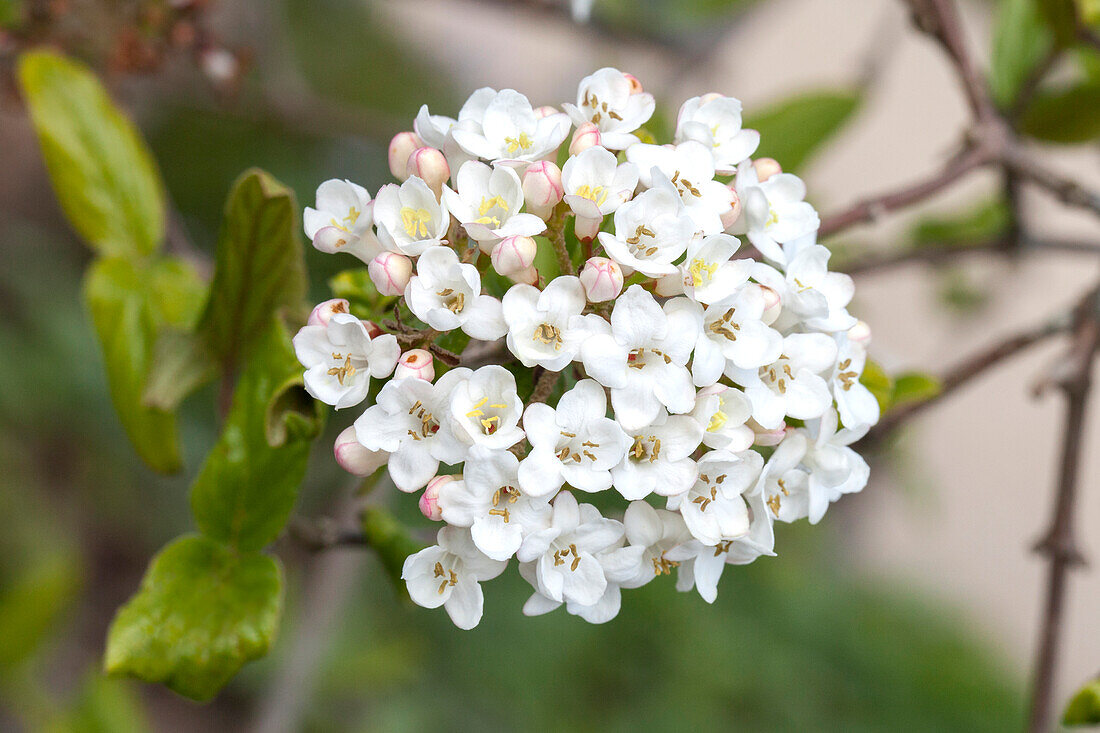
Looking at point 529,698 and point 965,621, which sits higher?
point 965,621

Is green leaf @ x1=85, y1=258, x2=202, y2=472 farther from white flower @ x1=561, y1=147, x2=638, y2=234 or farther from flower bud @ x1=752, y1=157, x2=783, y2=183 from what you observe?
flower bud @ x1=752, y1=157, x2=783, y2=183

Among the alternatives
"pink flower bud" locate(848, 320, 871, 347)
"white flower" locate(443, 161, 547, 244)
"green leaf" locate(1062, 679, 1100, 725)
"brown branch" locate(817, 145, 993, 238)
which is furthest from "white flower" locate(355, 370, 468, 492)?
"green leaf" locate(1062, 679, 1100, 725)

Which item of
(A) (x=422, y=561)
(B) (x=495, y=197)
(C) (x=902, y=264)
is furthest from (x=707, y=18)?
(A) (x=422, y=561)

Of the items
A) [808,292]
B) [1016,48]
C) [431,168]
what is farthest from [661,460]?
[1016,48]

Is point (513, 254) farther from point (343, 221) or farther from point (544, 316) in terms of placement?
point (343, 221)

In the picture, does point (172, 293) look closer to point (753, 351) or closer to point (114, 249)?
point (114, 249)
